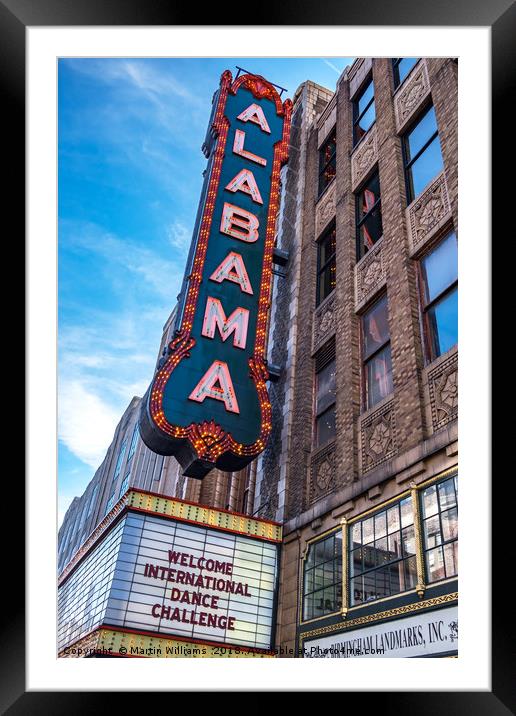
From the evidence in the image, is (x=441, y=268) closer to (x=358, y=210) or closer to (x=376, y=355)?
(x=376, y=355)

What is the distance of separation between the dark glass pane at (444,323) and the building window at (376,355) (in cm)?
145

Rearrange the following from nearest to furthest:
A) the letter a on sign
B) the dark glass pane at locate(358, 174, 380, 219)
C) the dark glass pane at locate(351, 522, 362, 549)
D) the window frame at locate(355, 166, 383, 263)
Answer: the dark glass pane at locate(351, 522, 362, 549), the letter a on sign, the window frame at locate(355, 166, 383, 263), the dark glass pane at locate(358, 174, 380, 219)

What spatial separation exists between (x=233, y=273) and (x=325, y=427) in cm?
485

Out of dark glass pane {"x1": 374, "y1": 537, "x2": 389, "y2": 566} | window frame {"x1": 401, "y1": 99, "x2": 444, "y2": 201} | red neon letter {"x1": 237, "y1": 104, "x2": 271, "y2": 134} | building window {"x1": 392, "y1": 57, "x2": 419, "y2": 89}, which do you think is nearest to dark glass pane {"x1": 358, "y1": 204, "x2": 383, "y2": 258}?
window frame {"x1": 401, "y1": 99, "x2": 444, "y2": 201}

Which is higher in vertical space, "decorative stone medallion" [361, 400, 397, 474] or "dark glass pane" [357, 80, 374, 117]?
"dark glass pane" [357, 80, 374, 117]

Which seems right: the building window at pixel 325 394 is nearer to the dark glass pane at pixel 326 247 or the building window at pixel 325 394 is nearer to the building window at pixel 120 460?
the dark glass pane at pixel 326 247

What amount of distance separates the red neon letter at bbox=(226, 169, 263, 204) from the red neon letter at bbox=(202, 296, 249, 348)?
3.99m

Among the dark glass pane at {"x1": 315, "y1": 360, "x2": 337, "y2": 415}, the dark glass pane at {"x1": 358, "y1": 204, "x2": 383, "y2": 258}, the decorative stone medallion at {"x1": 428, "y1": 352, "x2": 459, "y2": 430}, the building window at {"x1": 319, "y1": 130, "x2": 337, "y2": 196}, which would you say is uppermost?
the building window at {"x1": 319, "y1": 130, "x2": 337, "y2": 196}

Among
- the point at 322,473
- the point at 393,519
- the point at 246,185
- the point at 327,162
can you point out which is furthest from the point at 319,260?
the point at 393,519

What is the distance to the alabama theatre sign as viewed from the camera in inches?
540

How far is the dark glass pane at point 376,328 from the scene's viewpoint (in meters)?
13.4

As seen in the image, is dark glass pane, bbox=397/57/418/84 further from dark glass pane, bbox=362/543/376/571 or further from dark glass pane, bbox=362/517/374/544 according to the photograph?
dark glass pane, bbox=362/543/376/571
